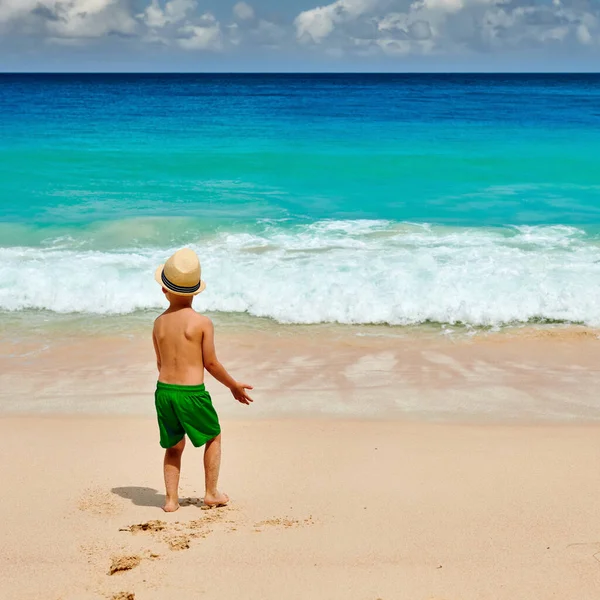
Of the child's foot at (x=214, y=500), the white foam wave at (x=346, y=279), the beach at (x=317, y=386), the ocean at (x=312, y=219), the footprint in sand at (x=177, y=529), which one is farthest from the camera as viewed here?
the ocean at (x=312, y=219)

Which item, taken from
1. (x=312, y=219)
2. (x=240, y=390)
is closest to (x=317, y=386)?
(x=240, y=390)

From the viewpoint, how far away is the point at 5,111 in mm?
37188

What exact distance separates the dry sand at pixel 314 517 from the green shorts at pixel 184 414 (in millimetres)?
378

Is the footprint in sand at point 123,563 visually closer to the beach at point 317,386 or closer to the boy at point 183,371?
the beach at point 317,386

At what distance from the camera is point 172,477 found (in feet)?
12.0

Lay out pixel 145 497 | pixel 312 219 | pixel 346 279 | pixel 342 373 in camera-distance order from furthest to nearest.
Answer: pixel 312 219 < pixel 346 279 < pixel 342 373 < pixel 145 497

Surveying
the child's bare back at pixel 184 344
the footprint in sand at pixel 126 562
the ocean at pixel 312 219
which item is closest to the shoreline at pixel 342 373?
the ocean at pixel 312 219

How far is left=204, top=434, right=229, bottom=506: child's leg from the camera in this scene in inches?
146

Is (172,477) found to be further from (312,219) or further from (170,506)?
(312,219)

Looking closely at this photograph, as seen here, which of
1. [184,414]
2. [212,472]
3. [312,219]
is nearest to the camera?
[184,414]

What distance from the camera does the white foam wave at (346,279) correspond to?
8.33 m

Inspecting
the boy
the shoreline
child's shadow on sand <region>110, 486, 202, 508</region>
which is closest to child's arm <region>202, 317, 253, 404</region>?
the boy

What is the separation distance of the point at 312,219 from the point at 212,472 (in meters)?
10.0

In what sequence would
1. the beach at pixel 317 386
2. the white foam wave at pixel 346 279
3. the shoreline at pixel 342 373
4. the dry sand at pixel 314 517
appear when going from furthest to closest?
the white foam wave at pixel 346 279 → the shoreline at pixel 342 373 → the beach at pixel 317 386 → the dry sand at pixel 314 517
